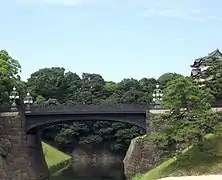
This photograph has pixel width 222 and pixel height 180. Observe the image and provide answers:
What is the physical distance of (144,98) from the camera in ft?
337

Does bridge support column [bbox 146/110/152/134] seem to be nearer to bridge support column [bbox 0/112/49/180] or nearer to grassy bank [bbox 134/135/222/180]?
grassy bank [bbox 134/135/222/180]

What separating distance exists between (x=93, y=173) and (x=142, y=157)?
16.0 meters

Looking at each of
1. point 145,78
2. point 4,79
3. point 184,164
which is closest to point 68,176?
point 4,79

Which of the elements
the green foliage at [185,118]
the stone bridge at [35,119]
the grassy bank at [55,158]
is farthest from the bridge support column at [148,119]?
the grassy bank at [55,158]

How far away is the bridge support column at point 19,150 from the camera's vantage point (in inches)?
2381

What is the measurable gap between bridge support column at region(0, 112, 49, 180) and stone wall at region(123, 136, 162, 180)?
11.1 m

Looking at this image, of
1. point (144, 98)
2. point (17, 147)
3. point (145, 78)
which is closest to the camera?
point (17, 147)

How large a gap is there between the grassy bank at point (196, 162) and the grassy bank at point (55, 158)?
106 ft

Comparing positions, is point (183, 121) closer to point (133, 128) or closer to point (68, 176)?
point (68, 176)

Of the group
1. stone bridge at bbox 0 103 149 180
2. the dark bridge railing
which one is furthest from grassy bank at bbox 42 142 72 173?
the dark bridge railing

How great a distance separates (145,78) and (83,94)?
24.1m

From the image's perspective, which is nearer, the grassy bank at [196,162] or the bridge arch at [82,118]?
the grassy bank at [196,162]

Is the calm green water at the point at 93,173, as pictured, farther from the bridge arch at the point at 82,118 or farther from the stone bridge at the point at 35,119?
the bridge arch at the point at 82,118

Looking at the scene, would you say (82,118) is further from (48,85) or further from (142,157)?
(48,85)
